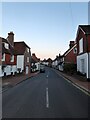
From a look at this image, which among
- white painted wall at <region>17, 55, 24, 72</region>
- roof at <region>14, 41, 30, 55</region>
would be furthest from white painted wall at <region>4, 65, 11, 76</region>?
roof at <region>14, 41, 30, 55</region>

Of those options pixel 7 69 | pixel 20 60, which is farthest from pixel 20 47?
pixel 7 69

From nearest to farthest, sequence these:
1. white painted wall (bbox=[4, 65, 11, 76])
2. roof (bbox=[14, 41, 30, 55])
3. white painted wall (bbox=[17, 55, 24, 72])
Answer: white painted wall (bbox=[4, 65, 11, 76])
white painted wall (bbox=[17, 55, 24, 72])
roof (bbox=[14, 41, 30, 55])

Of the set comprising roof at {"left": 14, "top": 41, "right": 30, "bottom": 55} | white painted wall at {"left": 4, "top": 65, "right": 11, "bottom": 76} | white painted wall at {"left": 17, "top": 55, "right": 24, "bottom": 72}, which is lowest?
white painted wall at {"left": 4, "top": 65, "right": 11, "bottom": 76}

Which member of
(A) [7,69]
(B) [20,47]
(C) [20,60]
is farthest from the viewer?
(B) [20,47]

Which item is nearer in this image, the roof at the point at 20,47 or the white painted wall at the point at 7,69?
the white painted wall at the point at 7,69

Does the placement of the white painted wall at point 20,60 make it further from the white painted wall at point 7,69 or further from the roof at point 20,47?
the white painted wall at point 7,69

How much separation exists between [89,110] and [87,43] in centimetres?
1968

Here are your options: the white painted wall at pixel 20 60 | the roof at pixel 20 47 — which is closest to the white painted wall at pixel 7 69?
the white painted wall at pixel 20 60

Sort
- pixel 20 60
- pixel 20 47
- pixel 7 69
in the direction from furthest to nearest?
pixel 20 47
pixel 20 60
pixel 7 69

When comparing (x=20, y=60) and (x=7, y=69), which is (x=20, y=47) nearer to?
(x=20, y=60)

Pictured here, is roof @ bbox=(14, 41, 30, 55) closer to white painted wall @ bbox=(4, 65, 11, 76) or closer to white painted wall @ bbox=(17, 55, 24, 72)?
white painted wall @ bbox=(17, 55, 24, 72)

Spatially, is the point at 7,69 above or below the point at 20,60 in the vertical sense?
below

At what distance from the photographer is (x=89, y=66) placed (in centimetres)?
2809

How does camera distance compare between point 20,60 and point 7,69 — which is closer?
point 7,69
